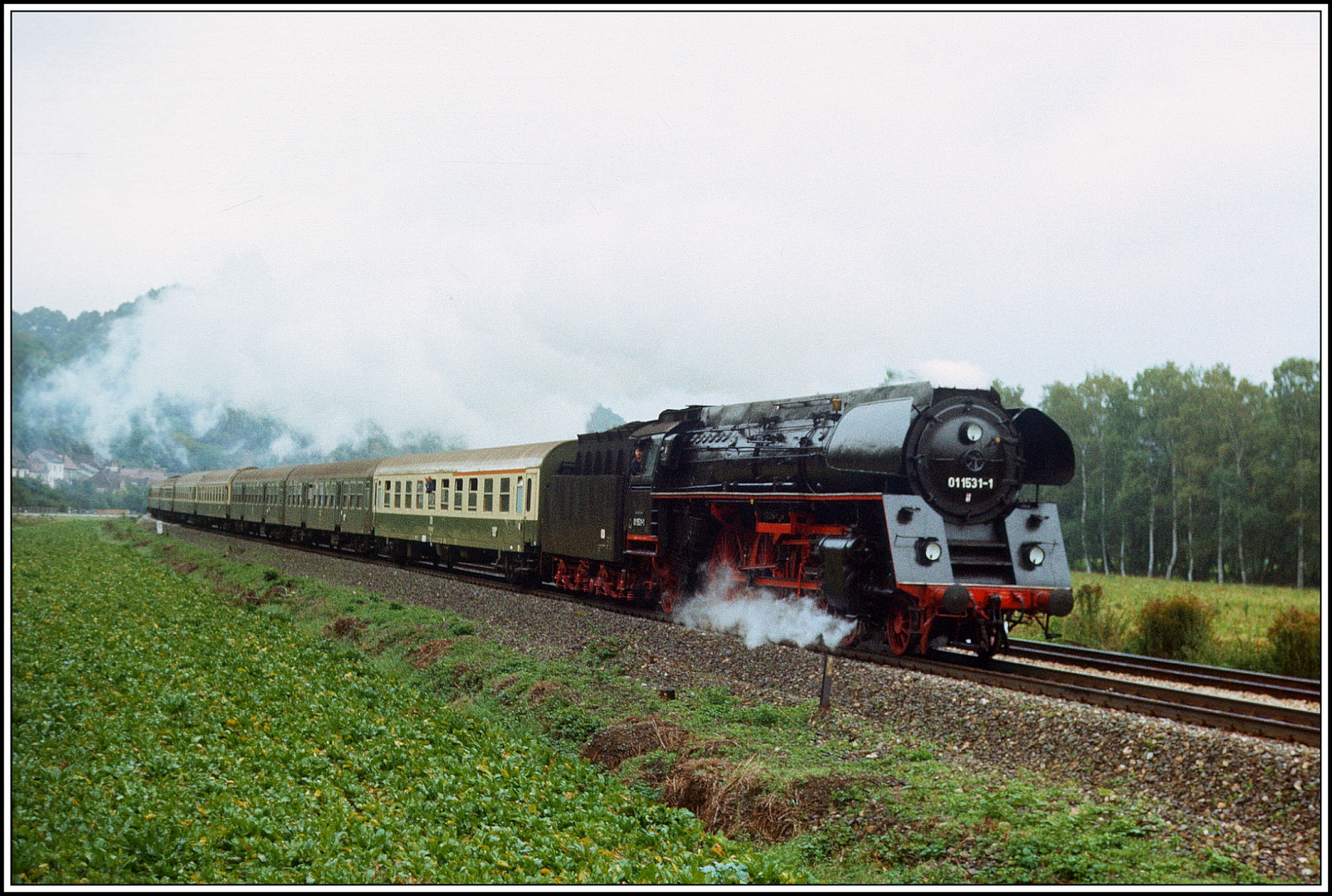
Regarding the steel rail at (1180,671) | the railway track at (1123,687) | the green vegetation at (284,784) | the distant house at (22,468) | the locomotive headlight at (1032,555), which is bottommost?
the green vegetation at (284,784)

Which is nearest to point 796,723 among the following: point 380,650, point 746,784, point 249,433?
point 746,784

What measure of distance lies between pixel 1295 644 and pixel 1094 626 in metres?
3.78

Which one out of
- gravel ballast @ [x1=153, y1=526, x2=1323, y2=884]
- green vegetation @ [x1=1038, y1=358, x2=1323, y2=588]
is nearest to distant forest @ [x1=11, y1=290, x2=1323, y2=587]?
green vegetation @ [x1=1038, y1=358, x2=1323, y2=588]

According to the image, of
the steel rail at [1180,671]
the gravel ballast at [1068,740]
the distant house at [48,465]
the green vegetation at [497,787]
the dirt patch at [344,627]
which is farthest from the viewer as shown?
the dirt patch at [344,627]

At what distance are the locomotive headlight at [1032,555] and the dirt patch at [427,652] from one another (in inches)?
328

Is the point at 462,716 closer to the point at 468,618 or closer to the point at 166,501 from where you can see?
the point at 468,618

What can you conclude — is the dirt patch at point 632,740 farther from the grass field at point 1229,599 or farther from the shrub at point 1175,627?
the shrub at point 1175,627

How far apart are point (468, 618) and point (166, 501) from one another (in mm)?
55836

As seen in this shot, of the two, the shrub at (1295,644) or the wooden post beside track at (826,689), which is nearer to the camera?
the wooden post beside track at (826,689)

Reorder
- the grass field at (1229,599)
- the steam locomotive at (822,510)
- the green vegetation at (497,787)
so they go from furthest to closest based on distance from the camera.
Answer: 1. the grass field at (1229,599)
2. the steam locomotive at (822,510)
3. the green vegetation at (497,787)

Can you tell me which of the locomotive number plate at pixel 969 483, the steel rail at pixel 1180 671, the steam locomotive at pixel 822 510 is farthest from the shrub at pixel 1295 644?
the locomotive number plate at pixel 969 483

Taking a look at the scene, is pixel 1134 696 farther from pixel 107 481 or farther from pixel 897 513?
pixel 107 481

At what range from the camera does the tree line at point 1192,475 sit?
21953 mm

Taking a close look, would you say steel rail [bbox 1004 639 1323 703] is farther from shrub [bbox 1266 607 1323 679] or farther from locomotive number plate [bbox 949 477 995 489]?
locomotive number plate [bbox 949 477 995 489]
